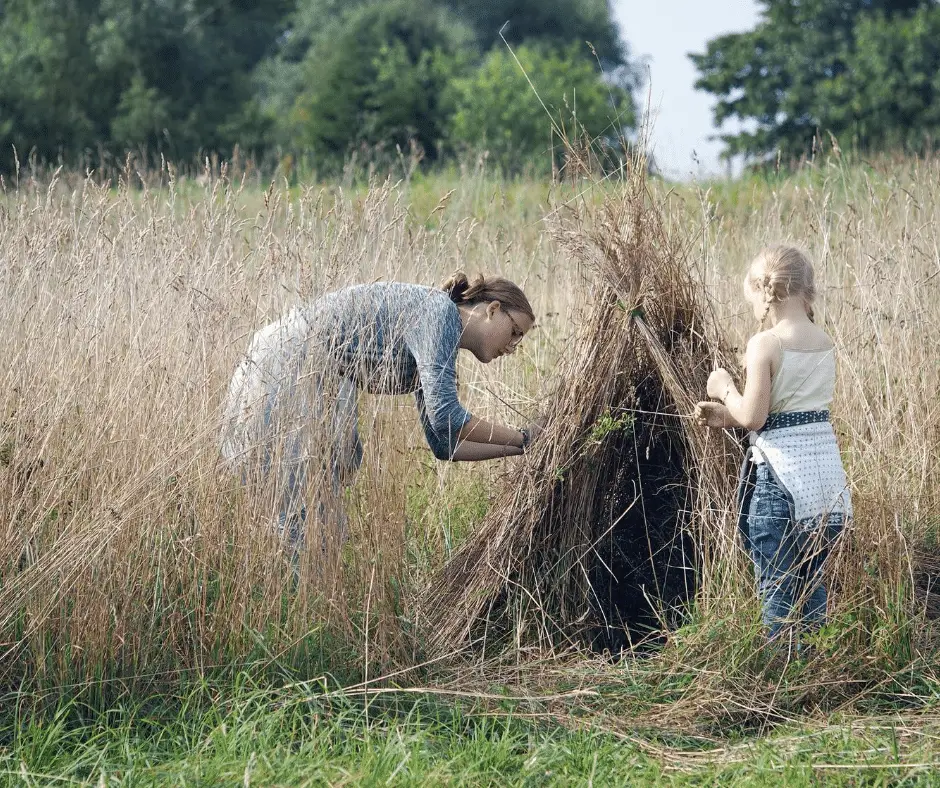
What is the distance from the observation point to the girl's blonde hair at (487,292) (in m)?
3.28

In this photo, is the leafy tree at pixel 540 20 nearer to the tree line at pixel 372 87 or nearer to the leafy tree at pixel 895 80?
the tree line at pixel 372 87

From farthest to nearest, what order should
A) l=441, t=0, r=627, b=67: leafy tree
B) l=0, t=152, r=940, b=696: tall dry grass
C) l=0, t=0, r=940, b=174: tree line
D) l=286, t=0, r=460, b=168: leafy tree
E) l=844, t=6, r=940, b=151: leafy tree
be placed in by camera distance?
l=441, t=0, r=627, b=67: leafy tree → l=286, t=0, r=460, b=168: leafy tree → l=0, t=0, r=940, b=174: tree line → l=844, t=6, r=940, b=151: leafy tree → l=0, t=152, r=940, b=696: tall dry grass

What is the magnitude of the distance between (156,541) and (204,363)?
1.91 ft

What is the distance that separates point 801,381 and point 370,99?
2043 cm

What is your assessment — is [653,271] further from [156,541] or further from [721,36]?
[721,36]

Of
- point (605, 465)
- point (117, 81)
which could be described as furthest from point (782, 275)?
point (117, 81)

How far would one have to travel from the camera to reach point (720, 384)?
10.3ft

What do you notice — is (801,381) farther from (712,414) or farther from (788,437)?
(712,414)

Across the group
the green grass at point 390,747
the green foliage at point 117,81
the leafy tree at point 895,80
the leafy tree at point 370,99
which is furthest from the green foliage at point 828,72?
the green grass at point 390,747

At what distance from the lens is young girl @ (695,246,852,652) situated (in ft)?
9.84

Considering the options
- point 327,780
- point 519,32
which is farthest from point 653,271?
point 519,32

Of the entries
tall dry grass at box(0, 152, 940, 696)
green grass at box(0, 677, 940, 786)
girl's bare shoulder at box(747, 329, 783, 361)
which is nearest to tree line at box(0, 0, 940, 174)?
tall dry grass at box(0, 152, 940, 696)

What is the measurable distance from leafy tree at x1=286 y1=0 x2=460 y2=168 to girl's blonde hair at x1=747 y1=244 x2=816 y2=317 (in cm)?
1700

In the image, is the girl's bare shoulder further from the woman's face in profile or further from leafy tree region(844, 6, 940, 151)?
leafy tree region(844, 6, 940, 151)
